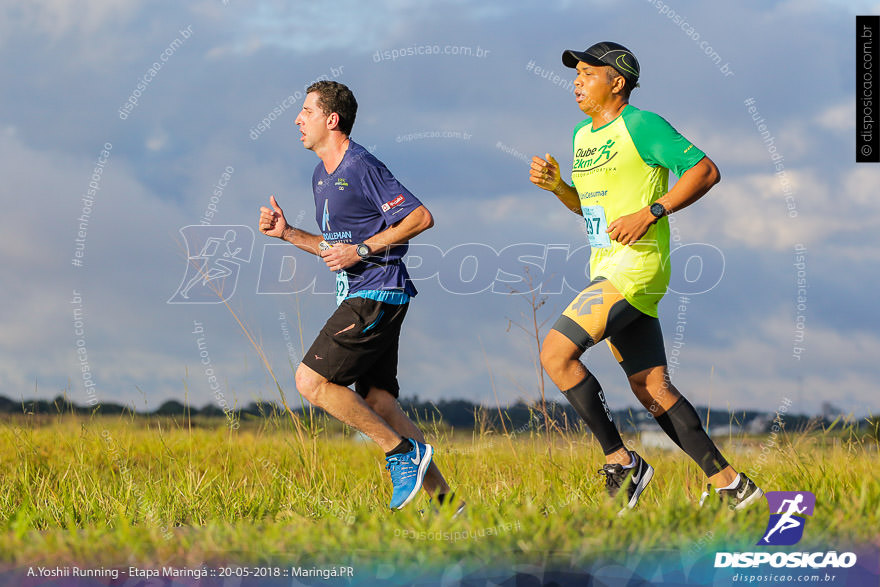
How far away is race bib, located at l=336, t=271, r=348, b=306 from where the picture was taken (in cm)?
509

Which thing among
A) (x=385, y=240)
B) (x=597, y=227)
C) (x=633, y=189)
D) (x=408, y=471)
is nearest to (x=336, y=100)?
(x=385, y=240)

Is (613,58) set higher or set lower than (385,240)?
higher

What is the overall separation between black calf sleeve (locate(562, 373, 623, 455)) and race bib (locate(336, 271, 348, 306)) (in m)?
1.43

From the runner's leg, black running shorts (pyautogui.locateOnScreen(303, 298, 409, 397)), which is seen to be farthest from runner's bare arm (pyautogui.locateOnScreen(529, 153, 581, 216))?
the runner's leg

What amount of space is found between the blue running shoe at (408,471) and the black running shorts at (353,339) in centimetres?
55

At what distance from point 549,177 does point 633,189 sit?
546 mm

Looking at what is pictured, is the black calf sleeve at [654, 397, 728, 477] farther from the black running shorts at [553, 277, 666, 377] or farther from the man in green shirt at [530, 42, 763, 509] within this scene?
the black running shorts at [553, 277, 666, 377]

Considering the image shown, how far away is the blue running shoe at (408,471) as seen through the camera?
4.96 metres

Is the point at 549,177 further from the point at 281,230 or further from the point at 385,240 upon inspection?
the point at 281,230

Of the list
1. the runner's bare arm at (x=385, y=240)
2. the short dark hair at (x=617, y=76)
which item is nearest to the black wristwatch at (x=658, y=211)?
the short dark hair at (x=617, y=76)

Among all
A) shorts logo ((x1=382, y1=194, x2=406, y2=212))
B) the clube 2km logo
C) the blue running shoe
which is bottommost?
the clube 2km logo

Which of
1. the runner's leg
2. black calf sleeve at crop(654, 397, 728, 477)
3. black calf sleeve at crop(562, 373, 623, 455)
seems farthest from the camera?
the runner's leg

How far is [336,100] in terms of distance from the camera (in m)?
5.27

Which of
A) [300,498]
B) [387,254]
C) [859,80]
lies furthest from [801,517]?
[859,80]
